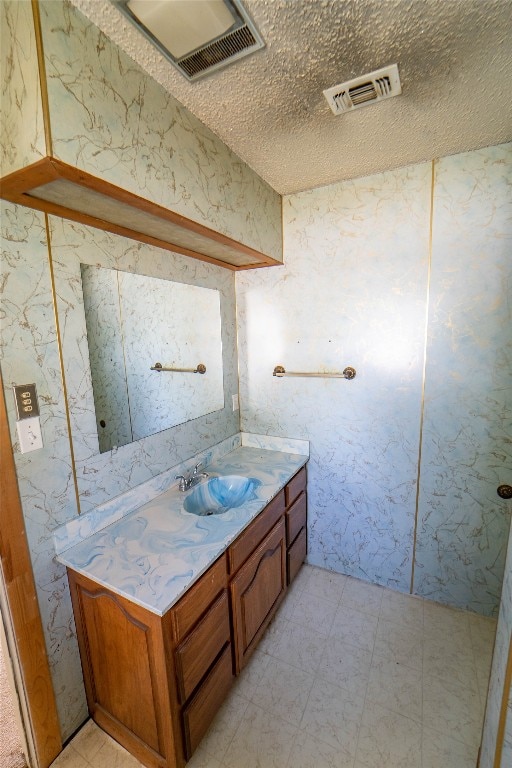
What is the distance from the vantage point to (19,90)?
2.56 ft

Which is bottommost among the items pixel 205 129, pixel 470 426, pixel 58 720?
pixel 58 720

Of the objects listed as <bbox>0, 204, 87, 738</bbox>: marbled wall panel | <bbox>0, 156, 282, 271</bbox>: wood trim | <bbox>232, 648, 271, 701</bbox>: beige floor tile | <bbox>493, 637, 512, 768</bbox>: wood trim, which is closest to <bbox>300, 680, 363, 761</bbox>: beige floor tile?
<bbox>232, 648, 271, 701</bbox>: beige floor tile

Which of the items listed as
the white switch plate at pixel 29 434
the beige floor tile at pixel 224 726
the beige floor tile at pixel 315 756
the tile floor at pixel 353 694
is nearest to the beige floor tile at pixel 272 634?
the tile floor at pixel 353 694

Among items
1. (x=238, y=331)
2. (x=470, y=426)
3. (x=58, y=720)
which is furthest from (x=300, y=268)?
(x=58, y=720)

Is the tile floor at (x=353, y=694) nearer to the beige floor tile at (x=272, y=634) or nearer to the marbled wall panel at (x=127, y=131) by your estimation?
the beige floor tile at (x=272, y=634)

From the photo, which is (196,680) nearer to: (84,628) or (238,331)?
(84,628)

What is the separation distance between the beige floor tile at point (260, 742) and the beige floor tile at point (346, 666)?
286mm

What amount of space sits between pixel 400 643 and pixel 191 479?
1366 mm

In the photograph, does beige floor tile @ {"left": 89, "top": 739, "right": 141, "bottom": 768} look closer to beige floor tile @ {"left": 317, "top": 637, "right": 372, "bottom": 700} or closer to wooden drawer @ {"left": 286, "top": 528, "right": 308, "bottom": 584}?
beige floor tile @ {"left": 317, "top": 637, "right": 372, "bottom": 700}

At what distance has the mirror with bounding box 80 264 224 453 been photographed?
1298mm

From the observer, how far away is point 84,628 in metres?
1.19

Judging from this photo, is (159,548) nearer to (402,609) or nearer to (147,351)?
(147,351)

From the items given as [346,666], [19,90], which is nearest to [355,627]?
[346,666]

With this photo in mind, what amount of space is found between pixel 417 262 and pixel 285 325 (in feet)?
2.59
